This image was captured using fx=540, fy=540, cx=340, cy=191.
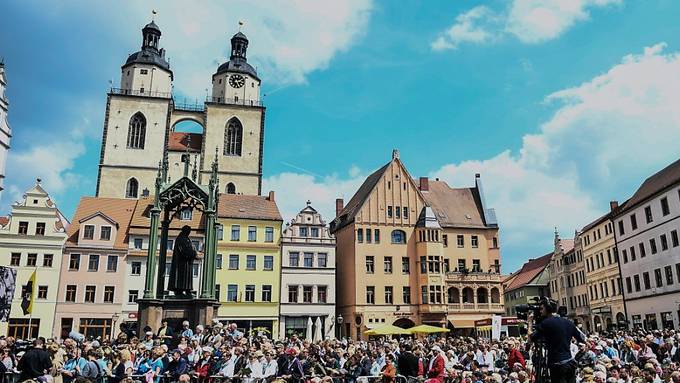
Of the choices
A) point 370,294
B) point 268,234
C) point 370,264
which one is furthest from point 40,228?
point 370,294

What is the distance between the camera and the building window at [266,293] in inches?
1710

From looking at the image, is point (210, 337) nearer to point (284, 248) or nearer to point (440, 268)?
point (284, 248)

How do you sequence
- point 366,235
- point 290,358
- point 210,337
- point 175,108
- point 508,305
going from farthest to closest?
point 508,305 < point 175,108 < point 366,235 < point 210,337 < point 290,358

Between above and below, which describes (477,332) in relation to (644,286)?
below

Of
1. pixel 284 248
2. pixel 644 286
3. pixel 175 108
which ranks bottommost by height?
pixel 644 286

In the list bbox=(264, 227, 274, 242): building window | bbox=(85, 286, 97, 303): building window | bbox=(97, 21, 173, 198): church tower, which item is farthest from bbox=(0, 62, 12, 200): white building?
bbox=(264, 227, 274, 242): building window

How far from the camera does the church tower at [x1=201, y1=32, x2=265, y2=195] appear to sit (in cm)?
5912

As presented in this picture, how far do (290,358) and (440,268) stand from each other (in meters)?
35.3

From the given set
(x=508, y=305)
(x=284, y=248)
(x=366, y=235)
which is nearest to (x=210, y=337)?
(x=284, y=248)

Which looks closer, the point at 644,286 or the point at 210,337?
the point at 210,337

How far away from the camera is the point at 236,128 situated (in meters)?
61.9

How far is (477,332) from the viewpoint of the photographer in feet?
158

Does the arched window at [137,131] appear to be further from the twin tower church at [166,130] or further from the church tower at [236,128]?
the church tower at [236,128]

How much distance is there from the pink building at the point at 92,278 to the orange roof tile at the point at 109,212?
0.25 feet
